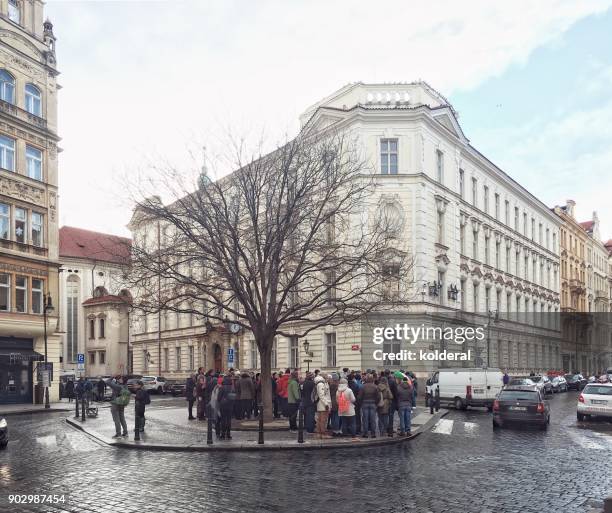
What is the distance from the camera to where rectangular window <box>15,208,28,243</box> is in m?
37.9

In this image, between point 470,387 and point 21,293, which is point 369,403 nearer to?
point 470,387

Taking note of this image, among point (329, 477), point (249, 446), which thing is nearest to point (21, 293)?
point (249, 446)

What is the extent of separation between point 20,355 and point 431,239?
24.1 metres

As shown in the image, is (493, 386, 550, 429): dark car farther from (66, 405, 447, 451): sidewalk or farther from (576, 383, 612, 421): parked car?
(576, 383, 612, 421): parked car

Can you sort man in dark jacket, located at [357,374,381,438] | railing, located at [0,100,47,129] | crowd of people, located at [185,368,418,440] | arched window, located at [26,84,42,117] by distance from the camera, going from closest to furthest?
crowd of people, located at [185,368,418,440]
man in dark jacket, located at [357,374,381,438]
railing, located at [0,100,47,129]
arched window, located at [26,84,42,117]

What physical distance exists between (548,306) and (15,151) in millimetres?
48534

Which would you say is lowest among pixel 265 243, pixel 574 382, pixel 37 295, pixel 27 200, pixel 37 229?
pixel 574 382

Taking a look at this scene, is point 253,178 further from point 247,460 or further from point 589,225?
point 589,225

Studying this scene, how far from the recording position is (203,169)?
23828mm

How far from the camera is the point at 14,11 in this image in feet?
129

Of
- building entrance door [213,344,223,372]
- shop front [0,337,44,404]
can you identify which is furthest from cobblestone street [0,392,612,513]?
building entrance door [213,344,223,372]

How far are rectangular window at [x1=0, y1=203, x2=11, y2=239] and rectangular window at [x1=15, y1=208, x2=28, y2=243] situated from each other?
0.57m

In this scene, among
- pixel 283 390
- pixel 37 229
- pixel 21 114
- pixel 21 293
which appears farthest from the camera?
pixel 37 229

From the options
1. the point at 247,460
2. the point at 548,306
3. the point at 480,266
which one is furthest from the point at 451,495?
the point at 548,306
